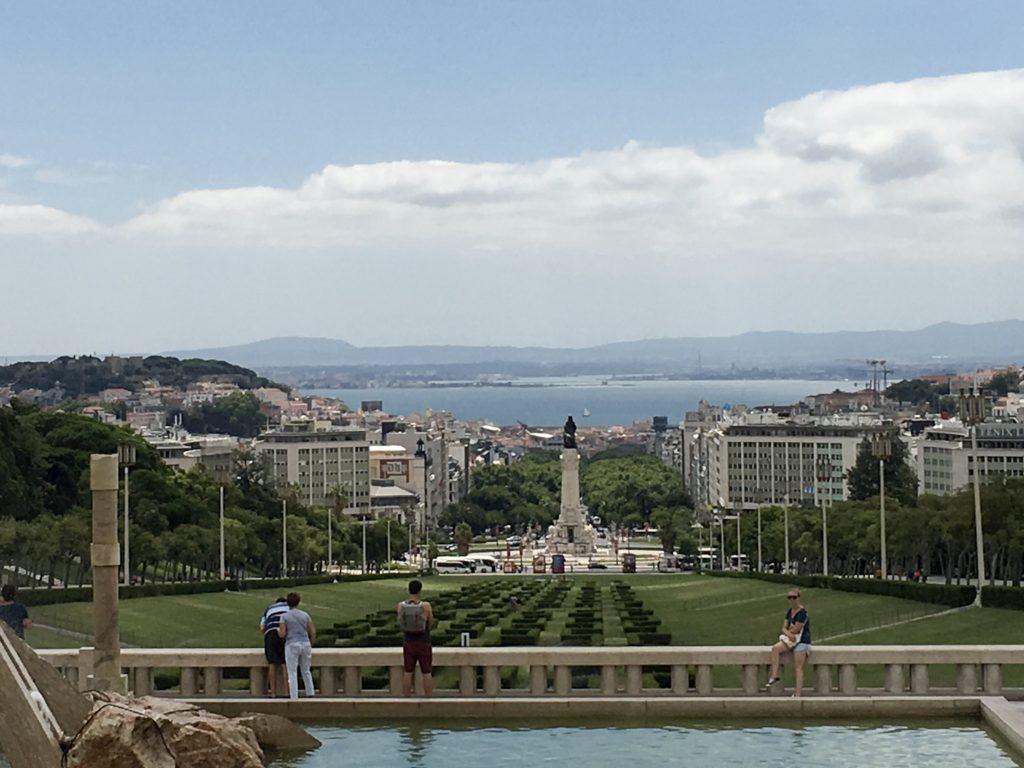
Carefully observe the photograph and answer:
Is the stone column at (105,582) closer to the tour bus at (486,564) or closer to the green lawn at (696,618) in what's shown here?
the green lawn at (696,618)

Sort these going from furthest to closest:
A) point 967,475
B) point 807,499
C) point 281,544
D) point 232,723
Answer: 1. point 807,499
2. point 967,475
3. point 281,544
4. point 232,723

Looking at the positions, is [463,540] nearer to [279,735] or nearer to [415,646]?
[415,646]

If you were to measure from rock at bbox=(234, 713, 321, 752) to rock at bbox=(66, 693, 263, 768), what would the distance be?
9.91 feet

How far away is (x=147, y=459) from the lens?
321 feet

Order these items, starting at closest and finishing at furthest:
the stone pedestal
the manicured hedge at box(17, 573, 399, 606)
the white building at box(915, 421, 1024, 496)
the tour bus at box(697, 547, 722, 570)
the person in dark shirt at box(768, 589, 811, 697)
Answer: the person in dark shirt at box(768, 589, 811, 697) < the manicured hedge at box(17, 573, 399, 606) < the tour bus at box(697, 547, 722, 570) < the white building at box(915, 421, 1024, 496) < the stone pedestal

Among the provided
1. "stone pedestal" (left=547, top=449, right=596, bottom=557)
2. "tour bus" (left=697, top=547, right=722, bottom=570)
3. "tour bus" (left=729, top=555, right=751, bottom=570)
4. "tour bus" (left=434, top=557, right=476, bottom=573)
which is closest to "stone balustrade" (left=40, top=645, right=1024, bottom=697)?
"tour bus" (left=729, top=555, right=751, bottom=570)

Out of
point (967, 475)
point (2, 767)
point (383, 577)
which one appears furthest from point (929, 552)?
point (967, 475)

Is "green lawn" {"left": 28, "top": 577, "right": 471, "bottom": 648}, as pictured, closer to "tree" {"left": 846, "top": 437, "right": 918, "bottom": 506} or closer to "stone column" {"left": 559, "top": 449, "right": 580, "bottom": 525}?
"tree" {"left": 846, "top": 437, "right": 918, "bottom": 506}

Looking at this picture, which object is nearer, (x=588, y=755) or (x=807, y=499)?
(x=588, y=755)

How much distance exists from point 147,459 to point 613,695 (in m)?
77.2

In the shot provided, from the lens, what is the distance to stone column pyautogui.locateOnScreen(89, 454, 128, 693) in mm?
22391

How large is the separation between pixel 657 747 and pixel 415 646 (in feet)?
12.8

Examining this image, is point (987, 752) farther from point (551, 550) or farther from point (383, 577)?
point (551, 550)

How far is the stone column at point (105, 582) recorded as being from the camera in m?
22.4
